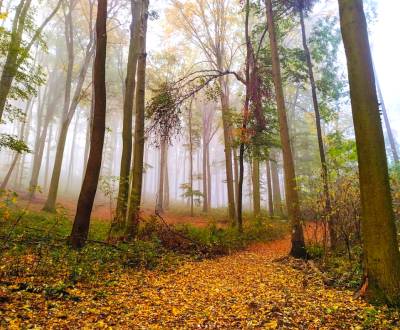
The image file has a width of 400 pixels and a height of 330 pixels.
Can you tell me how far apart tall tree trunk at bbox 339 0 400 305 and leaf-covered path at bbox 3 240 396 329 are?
0.47 meters

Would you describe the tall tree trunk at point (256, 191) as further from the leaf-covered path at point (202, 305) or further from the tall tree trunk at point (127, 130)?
the leaf-covered path at point (202, 305)

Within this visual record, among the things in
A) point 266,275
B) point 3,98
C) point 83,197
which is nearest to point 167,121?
point 83,197

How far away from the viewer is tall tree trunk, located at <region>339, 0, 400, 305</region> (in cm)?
381

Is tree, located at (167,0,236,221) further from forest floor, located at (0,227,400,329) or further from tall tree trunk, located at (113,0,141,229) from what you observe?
forest floor, located at (0,227,400,329)

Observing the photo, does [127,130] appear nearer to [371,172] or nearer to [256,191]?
[371,172]

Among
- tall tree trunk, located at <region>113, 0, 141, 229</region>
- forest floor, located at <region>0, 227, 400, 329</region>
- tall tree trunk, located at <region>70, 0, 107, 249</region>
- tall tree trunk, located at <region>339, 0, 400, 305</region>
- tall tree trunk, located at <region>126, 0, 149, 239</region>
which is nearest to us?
forest floor, located at <region>0, 227, 400, 329</region>

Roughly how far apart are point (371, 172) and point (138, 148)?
6.75 metres

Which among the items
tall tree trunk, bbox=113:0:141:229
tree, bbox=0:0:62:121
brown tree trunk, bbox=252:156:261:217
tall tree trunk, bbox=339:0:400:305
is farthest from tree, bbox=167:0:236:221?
tall tree trunk, bbox=339:0:400:305

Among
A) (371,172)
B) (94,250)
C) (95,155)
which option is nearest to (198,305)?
(94,250)

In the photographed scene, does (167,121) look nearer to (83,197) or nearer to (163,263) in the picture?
(83,197)

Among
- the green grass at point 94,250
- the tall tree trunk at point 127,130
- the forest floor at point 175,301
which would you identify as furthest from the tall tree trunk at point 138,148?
the forest floor at point 175,301

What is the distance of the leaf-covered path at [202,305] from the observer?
11.3 ft

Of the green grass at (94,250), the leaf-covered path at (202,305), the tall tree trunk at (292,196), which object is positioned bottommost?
the leaf-covered path at (202,305)

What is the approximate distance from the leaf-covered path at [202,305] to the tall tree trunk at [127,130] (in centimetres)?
313
